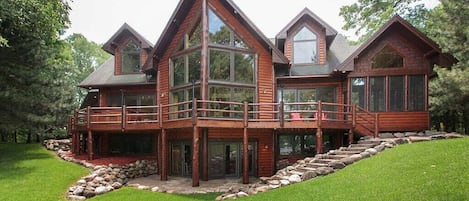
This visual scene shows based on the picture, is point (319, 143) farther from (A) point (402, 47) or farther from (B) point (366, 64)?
(A) point (402, 47)

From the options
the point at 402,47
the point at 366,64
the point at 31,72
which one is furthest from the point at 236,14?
the point at 31,72

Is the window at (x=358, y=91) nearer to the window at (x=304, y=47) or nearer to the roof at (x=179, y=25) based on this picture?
the window at (x=304, y=47)

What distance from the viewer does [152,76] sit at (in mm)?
19750

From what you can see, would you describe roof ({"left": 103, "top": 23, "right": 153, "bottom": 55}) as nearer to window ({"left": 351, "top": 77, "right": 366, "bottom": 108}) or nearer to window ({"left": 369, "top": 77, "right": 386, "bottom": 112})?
window ({"left": 351, "top": 77, "right": 366, "bottom": 108})

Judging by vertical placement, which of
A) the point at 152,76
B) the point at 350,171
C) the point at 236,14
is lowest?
the point at 350,171

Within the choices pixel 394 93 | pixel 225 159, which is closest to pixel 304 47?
pixel 394 93

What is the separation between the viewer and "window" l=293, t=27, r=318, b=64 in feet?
60.5

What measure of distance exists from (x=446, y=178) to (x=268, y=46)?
396 inches

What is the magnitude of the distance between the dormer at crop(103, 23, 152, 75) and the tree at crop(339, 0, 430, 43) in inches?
654

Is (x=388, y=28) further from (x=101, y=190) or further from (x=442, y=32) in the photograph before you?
(x=101, y=190)

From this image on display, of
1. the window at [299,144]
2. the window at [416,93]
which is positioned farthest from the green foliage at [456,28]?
Result: the window at [299,144]

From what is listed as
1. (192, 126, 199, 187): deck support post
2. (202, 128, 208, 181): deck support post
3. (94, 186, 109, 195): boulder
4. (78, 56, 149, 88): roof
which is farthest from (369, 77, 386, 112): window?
(94, 186, 109, 195): boulder

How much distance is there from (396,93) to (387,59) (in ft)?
5.24

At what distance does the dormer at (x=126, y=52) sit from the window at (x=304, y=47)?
320 inches
